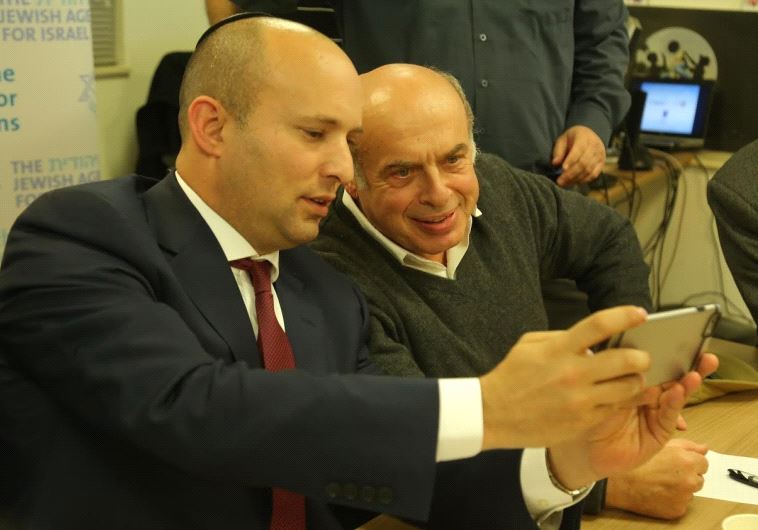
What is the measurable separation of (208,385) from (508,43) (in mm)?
1654

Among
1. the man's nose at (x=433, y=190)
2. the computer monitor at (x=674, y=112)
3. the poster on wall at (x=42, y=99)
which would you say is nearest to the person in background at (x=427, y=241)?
the man's nose at (x=433, y=190)

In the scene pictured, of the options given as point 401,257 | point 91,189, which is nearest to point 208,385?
point 91,189

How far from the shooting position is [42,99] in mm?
3248

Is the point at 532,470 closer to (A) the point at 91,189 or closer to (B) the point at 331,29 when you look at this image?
(A) the point at 91,189

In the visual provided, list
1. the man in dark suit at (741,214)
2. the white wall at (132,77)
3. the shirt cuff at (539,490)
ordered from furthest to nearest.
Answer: the white wall at (132,77)
the man in dark suit at (741,214)
the shirt cuff at (539,490)

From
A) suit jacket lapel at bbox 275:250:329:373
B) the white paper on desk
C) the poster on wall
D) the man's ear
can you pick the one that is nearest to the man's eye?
the man's ear

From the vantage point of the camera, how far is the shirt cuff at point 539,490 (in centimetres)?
139

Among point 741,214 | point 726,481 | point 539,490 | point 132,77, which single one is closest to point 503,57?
point 741,214

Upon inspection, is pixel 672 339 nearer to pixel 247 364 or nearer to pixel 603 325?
pixel 603 325

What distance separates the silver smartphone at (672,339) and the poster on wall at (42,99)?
2.42m

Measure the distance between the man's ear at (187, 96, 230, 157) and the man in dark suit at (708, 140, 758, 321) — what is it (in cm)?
140

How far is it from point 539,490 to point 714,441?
0.50m

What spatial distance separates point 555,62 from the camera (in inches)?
106

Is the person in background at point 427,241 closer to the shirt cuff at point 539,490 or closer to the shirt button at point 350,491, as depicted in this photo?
the shirt cuff at point 539,490
